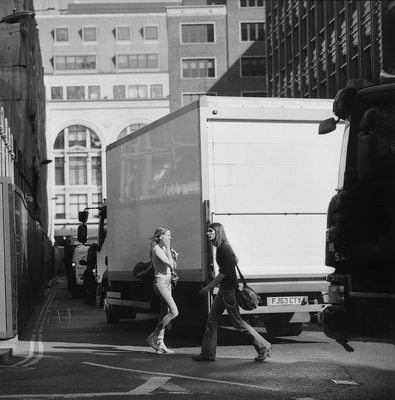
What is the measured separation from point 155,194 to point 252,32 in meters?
84.8

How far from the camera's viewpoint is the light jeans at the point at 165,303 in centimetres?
1311

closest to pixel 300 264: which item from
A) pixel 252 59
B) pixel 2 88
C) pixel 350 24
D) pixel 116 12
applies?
pixel 2 88

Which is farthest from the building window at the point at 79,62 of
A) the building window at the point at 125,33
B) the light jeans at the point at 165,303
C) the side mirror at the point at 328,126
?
the side mirror at the point at 328,126

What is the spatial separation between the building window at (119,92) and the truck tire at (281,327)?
82733 millimetres

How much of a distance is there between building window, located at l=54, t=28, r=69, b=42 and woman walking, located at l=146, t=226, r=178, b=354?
88533 mm

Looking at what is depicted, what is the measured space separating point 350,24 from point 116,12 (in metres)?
72.5

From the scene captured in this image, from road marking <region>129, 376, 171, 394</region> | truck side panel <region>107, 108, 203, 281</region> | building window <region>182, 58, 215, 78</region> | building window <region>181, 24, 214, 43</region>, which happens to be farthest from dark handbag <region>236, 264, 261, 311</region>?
building window <region>181, 24, 214, 43</region>

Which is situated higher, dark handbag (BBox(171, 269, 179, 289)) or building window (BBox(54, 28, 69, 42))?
building window (BBox(54, 28, 69, 42))

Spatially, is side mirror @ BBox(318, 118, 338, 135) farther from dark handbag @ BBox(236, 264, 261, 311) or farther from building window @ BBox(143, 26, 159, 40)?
building window @ BBox(143, 26, 159, 40)

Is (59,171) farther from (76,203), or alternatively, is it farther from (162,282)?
(162,282)

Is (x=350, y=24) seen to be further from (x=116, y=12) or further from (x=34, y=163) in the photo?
(x=116, y=12)

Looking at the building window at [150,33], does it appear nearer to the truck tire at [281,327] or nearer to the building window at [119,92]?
the building window at [119,92]

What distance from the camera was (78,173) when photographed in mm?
98625

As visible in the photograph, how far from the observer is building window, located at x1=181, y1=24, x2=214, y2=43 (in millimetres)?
96625
